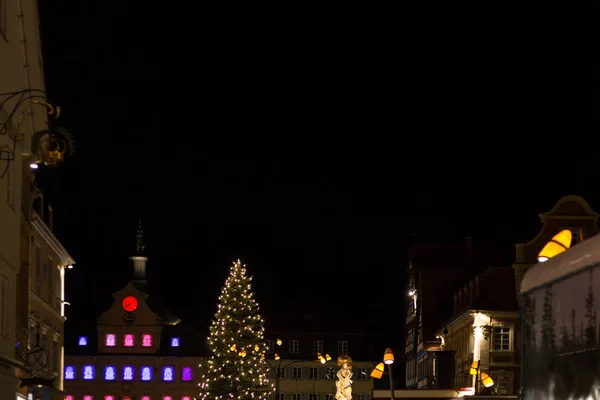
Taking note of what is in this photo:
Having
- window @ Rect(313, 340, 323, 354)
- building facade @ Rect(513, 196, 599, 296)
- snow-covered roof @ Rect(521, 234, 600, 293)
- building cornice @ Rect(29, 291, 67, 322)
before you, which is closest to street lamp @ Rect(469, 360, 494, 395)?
building facade @ Rect(513, 196, 599, 296)

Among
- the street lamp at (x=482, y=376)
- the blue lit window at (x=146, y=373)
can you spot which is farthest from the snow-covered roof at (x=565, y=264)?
the blue lit window at (x=146, y=373)

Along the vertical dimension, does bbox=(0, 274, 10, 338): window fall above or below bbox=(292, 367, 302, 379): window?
above

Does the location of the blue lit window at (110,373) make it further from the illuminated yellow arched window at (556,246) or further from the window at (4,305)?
the illuminated yellow arched window at (556,246)

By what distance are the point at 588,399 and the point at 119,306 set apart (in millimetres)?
Answer: 104536

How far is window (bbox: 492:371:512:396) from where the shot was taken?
6283cm

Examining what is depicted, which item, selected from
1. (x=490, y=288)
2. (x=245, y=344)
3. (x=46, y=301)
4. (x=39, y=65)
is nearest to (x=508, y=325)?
(x=490, y=288)

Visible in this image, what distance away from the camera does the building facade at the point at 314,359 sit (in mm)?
114062

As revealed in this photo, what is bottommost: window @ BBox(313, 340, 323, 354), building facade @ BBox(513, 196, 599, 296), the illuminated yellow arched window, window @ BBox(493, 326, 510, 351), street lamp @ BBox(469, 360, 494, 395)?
street lamp @ BBox(469, 360, 494, 395)

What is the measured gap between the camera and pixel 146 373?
4355 inches

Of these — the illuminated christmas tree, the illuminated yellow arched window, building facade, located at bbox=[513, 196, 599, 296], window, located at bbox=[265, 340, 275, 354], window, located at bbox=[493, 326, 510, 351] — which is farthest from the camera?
window, located at bbox=[265, 340, 275, 354]

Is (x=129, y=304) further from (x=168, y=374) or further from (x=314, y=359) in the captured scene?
(x=314, y=359)

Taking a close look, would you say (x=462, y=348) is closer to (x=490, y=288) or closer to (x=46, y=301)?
(x=490, y=288)

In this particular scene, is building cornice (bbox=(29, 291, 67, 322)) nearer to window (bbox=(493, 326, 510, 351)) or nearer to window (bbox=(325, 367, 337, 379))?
window (bbox=(493, 326, 510, 351))

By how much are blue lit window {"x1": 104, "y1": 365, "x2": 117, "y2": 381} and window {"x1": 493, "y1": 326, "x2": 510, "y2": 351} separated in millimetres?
53986
